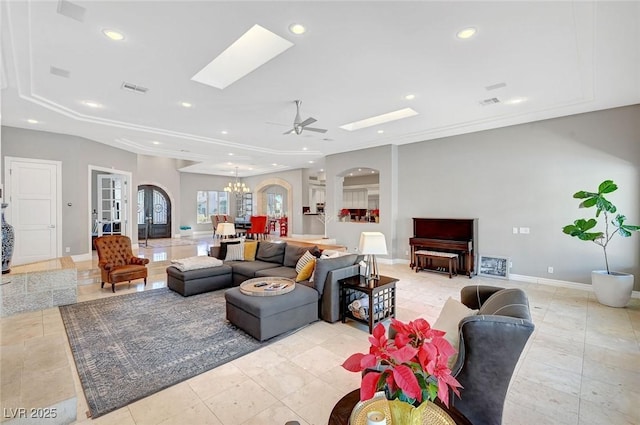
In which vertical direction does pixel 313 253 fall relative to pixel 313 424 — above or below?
Answer: above

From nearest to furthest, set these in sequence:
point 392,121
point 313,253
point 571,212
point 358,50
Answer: point 358,50 → point 313,253 → point 571,212 → point 392,121

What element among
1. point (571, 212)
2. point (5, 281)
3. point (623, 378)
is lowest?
point (623, 378)

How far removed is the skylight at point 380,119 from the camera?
533cm

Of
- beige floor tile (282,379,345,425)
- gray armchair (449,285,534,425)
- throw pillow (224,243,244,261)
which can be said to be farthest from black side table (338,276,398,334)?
throw pillow (224,243,244,261)

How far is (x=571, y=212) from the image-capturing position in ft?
17.1

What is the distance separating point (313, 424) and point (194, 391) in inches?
41.2

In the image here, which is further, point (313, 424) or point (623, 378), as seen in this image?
point (623, 378)

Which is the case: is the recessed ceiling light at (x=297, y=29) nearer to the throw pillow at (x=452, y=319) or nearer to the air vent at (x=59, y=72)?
the throw pillow at (x=452, y=319)

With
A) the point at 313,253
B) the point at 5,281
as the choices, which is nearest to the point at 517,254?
the point at 313,253

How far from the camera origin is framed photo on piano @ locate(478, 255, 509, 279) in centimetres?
594

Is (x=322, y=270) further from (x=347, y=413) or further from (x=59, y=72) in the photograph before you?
(x=59, y=72)

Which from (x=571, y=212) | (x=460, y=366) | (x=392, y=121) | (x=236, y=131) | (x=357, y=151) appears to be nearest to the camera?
(x=460, y=366)

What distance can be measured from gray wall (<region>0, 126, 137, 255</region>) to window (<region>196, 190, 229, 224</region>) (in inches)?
258

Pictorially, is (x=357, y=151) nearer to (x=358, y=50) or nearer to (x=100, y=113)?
(x=358, y=50)
